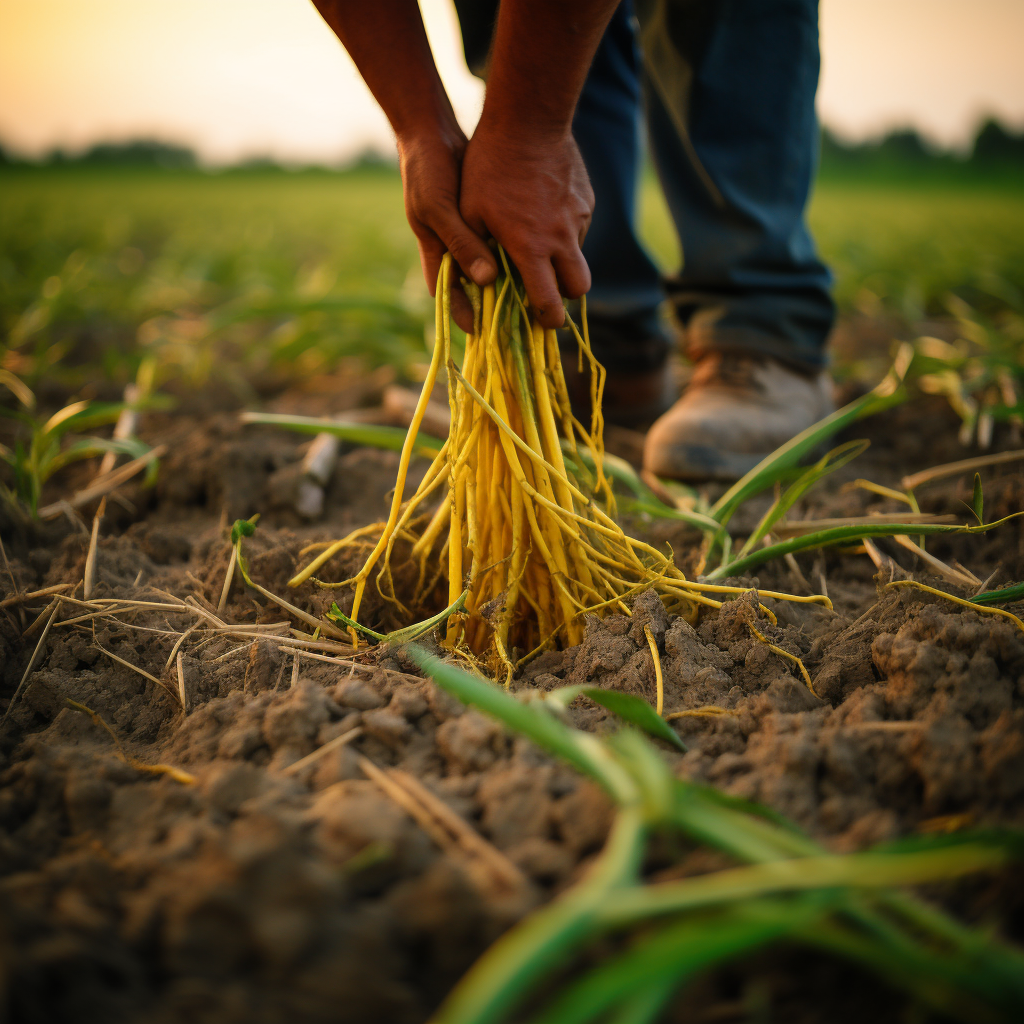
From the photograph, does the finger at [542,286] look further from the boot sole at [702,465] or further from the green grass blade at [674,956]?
the green grass blade at [674,956]

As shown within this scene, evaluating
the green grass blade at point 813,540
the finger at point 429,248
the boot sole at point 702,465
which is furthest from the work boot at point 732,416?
the finger at point 429,248

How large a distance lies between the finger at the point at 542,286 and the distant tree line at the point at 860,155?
29.9 m

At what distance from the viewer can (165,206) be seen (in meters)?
9.05

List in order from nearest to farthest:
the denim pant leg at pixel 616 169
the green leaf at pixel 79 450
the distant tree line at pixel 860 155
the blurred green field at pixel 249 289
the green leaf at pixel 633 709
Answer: the green leaf at pixel 633 709
the green leaf at pixel 79 450
the denim pant leg at pixel 616 169
the blurred green field at pixel 249 289
the distant tree line at pixel 860 155

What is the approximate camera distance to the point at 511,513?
0.97 metres

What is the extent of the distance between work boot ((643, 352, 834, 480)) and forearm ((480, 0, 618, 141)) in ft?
2.42

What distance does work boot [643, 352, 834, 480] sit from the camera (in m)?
1.48

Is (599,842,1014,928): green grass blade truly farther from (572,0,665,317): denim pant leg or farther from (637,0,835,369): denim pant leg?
(572,0,665,317): denim pant leg

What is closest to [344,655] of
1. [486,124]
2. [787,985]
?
[787,985]

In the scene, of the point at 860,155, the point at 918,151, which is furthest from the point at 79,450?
the point at 918,151

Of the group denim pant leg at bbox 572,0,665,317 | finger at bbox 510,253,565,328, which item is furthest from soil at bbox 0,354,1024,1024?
denim pant leg at bbox 572,0,665,317

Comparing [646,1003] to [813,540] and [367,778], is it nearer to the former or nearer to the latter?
[367,778]

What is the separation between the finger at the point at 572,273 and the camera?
3.08 ft

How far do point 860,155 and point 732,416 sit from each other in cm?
3591
